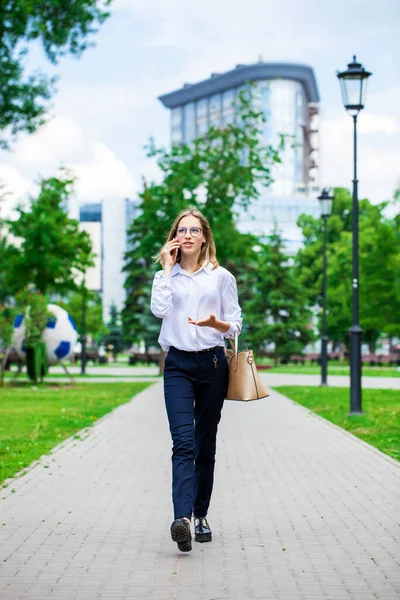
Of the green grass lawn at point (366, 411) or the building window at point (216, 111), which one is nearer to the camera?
the green grass lawn at point (366, 411)

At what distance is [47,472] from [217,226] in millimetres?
22941

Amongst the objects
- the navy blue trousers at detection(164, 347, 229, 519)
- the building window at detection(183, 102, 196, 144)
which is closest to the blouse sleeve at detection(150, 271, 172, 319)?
the navy blue trousers at detection(164, 347, 229, 519)

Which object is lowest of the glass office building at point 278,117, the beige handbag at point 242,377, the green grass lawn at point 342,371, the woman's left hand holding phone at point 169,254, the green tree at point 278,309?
the green grass lawn at point 342,371

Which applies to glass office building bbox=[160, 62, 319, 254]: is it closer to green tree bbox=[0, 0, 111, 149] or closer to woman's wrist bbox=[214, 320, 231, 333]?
green tree bbox=[0, 0, 111, 149]

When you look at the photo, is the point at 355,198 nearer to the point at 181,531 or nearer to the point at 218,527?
the point at 218,527

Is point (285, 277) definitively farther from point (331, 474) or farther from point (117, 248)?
point (117, 248)

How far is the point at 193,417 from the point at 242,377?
0.38 m

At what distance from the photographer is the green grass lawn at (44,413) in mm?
11219

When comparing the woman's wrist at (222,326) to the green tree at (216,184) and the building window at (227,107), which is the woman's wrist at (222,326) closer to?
the green tree at (216,184)

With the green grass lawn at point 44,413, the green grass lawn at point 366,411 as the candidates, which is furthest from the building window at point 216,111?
the green grass lawn at point 366,411

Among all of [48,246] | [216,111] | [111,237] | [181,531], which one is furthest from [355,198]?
[216,111]

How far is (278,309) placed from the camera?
6234 cm

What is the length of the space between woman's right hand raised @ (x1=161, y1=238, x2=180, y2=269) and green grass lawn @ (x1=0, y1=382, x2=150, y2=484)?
3633mm

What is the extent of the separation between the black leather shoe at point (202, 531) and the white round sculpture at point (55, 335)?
21.6 metres
